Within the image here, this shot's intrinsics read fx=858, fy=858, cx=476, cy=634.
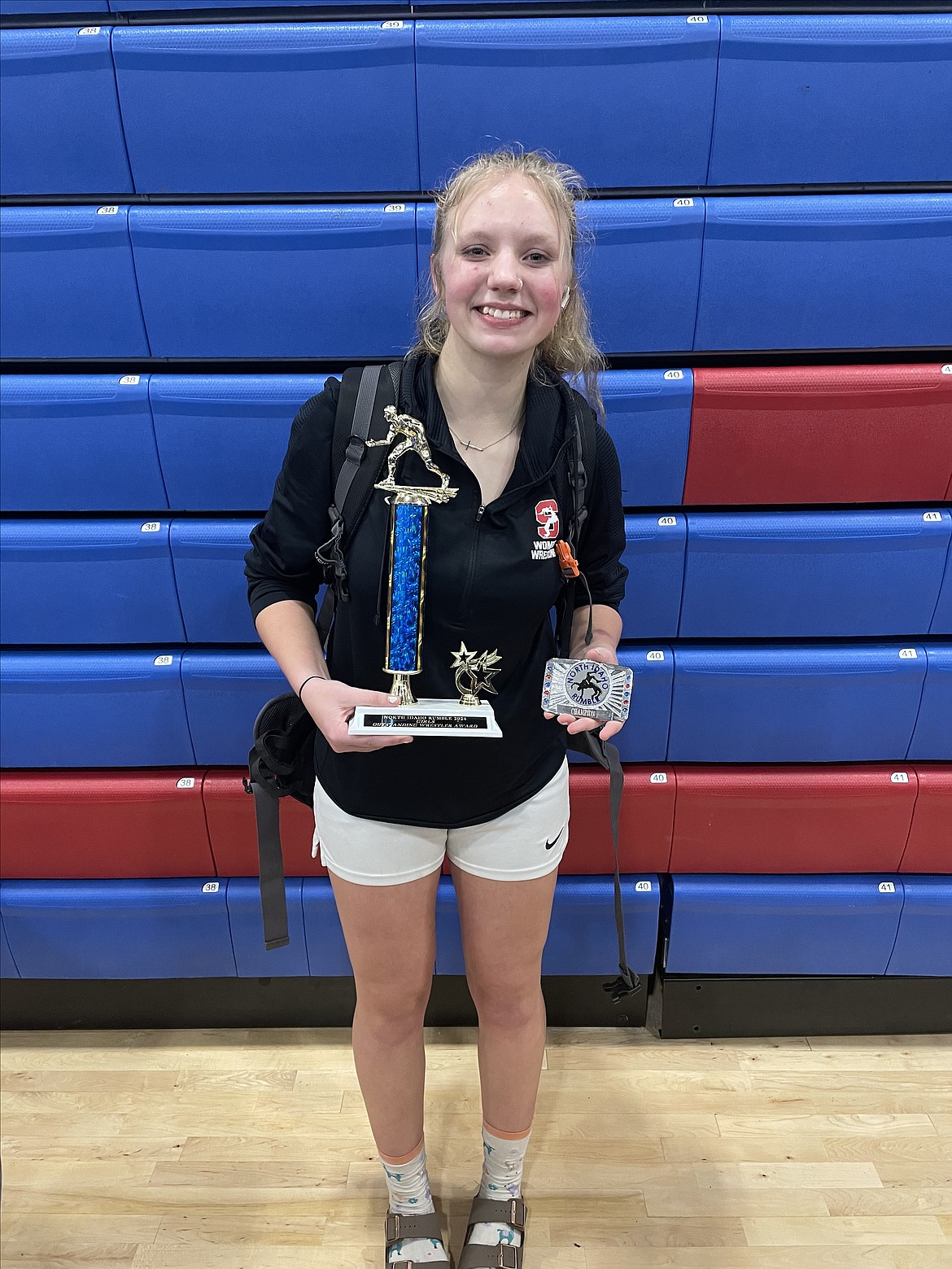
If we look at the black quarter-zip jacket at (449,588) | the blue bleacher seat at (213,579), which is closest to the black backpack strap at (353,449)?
the black quarter-zip jacket at (449,588)

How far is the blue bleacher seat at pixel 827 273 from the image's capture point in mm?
1480

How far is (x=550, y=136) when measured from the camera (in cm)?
144

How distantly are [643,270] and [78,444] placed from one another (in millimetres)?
1080

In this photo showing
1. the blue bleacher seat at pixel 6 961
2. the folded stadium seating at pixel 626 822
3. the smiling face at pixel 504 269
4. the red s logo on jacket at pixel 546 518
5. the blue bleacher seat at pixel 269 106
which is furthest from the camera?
the blue bleacher seat at pixel 6 961

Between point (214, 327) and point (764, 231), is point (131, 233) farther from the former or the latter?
point (764, 231)

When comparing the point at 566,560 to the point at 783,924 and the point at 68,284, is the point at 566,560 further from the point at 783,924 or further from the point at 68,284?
the point at 783,924

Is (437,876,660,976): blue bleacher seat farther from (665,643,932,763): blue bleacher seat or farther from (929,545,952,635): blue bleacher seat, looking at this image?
(929,545,952,635): blue bleacher seat

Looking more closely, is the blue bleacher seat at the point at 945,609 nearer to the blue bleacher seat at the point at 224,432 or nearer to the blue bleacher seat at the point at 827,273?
the blue bleacher seat at the point at 827,273

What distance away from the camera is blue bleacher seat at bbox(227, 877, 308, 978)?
1.86 m

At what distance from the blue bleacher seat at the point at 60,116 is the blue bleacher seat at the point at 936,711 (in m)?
1.76

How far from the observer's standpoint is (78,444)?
5.27ft

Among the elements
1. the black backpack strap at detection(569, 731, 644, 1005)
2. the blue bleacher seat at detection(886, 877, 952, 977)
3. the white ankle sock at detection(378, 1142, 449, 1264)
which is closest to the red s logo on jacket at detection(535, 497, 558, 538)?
the black backpack strap at detection(569, 731, 644, 1005)

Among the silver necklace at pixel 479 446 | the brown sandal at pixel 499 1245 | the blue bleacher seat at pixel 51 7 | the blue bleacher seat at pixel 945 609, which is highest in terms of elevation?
the blue bleacher seat at pixel 51 7

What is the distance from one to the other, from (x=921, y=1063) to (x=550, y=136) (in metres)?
2.04
